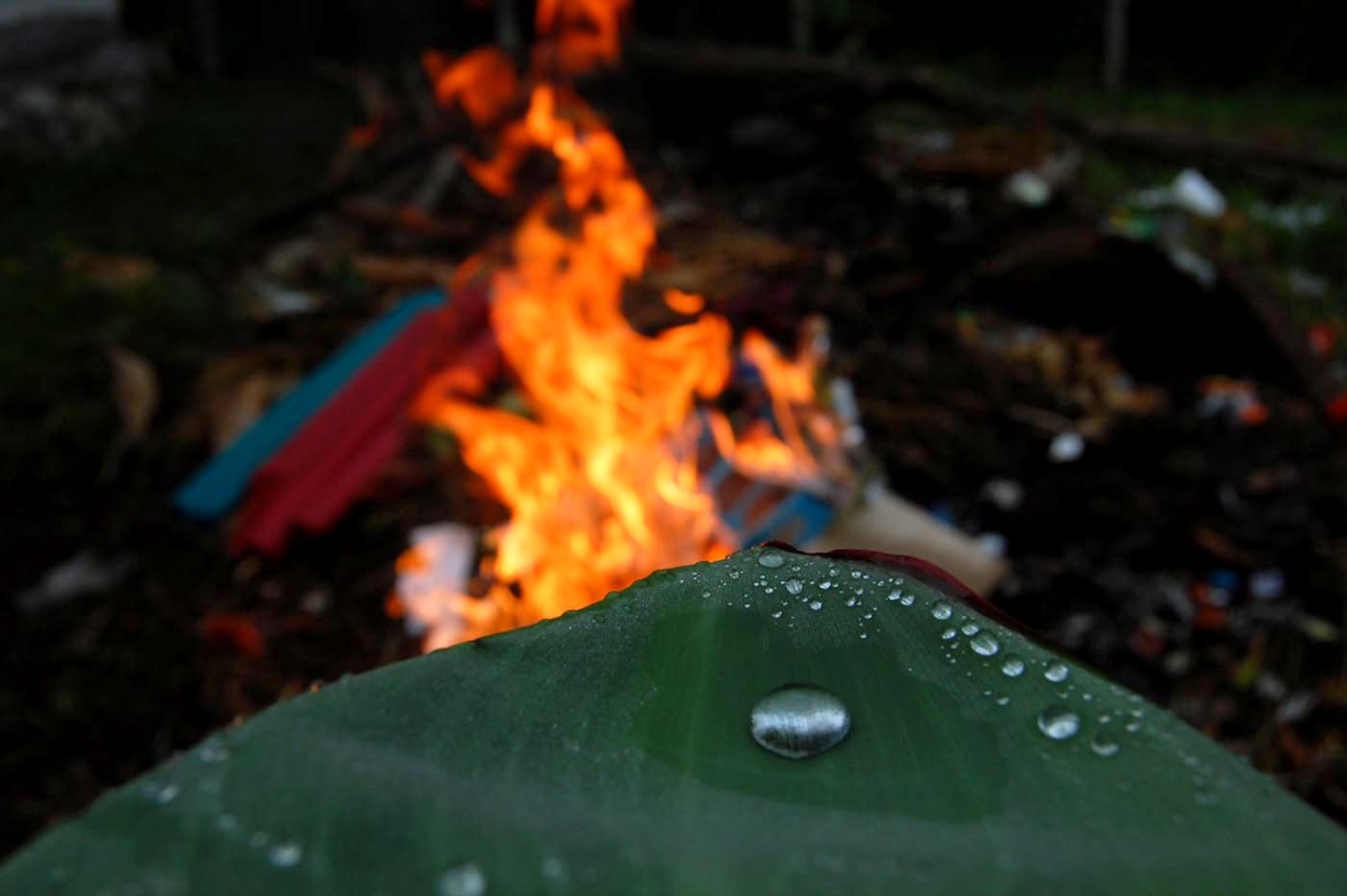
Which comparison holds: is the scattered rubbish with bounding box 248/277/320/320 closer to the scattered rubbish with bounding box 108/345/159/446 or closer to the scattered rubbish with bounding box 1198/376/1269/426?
the scattered rubbish with bounding box 108/345/159/446

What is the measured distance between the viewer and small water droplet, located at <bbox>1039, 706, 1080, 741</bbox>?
607mm

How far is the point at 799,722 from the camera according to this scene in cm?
62

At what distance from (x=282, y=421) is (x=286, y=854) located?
10.5 ft

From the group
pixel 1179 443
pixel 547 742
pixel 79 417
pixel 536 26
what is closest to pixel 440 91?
pixel 536 26

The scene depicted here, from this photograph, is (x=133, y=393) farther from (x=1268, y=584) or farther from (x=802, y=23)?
(x=802, y=23)

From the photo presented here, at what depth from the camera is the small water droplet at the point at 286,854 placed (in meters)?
0.53

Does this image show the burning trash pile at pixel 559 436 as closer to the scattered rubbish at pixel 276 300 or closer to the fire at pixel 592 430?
the fire at pixel 592 430

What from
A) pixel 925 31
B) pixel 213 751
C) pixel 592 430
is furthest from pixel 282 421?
pixel 925 31

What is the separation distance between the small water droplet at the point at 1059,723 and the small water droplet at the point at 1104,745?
0.04 feet

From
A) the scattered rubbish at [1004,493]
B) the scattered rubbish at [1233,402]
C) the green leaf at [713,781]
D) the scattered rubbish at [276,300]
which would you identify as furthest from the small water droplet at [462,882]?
the scattered rubbish at [276,300]

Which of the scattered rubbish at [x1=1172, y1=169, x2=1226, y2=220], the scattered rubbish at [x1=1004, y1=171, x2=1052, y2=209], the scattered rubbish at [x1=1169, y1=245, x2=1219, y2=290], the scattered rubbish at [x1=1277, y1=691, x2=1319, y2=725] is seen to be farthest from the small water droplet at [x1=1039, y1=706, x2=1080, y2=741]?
the scattered rubbish at [x1=1172, y1=169, x2=1226, y2=220]

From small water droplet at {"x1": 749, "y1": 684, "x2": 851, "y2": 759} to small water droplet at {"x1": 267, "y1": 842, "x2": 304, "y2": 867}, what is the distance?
0.93 ft

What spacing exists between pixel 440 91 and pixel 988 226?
4.10 m

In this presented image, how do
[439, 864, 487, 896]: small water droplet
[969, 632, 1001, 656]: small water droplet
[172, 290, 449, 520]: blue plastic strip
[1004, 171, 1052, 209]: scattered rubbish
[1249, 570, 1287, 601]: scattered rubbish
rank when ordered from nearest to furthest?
[439, 864, 487, 896]: small water droplet → [969, 632, 1001, 656]: small water droplet → [1249, 570, 1287, 601]: scattered rubbish → [172, 290, 449, 520]: blue plastic strip → [1004, 171, 1052, 209]: scattered rubbish
